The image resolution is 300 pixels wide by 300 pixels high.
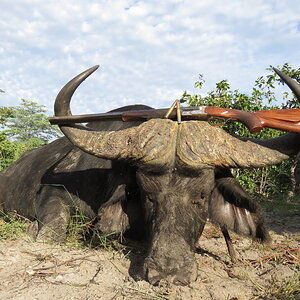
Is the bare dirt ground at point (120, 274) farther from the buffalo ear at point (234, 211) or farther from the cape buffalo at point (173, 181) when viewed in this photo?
the buffalo ear at point (234, 211)

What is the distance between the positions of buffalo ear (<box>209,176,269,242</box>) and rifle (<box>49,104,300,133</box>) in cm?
60

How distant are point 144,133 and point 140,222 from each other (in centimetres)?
90

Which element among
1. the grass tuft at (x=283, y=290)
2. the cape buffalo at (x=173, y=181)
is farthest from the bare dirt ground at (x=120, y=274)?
the cape buffalo at (x=173, y=181)

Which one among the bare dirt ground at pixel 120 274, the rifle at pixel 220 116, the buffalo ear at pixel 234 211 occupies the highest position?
the rifle at pixel 220 116

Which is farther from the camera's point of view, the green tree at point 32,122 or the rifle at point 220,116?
the green tree at point 32,122

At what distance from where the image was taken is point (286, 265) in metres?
3.00

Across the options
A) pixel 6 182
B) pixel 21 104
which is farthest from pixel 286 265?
pixel 21 104

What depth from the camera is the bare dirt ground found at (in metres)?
2.26

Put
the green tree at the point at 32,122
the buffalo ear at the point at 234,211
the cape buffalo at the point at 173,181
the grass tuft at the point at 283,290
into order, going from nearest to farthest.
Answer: the grass tuft at the point at 283,290, the cape buffalo at the point at 173,181, the buffalo ear at the point at 234,211, the green tree at the point at 32,122

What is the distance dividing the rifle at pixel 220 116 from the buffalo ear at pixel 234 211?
0.60 meters

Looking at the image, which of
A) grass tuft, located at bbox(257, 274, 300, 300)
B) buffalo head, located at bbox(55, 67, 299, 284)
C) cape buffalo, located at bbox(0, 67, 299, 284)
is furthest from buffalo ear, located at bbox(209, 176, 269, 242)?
grass tuft, located at bbox(257, 274, 300, 300)

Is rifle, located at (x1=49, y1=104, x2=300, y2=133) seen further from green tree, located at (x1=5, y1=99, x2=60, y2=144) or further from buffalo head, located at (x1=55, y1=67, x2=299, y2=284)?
green tree, located at (x1=5, y1=99, x2=60, y2=144)

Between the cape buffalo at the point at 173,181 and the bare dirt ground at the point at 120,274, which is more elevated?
the cape buffalo at the point at 173,181

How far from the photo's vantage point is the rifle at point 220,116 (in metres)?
2.61
